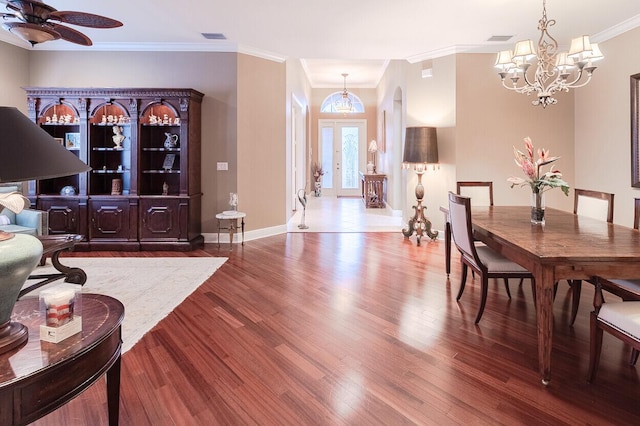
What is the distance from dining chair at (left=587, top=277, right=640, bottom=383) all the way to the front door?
10.4 metres

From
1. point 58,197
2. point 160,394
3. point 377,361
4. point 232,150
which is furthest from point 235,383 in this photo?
point 58,197

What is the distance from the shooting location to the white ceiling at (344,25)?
4.20m

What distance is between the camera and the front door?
12.3m

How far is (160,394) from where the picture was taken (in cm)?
204

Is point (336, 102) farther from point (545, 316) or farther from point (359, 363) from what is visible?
point (545, 316)

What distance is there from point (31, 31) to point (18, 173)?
6.51 ft

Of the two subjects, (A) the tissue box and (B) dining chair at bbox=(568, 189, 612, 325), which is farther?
(B) dining chair at bbox=(568, 189, 612, 325)

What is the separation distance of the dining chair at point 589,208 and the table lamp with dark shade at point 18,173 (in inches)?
131

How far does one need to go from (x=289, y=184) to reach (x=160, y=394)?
209 inches

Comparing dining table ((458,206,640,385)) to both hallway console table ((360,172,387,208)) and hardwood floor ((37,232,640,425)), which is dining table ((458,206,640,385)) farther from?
hallway console table ((360,172,387,208))

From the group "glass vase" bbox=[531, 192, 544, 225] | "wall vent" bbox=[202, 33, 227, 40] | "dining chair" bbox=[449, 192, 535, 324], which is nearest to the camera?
"dining chair" bbox=[449, 192, 535, 324]

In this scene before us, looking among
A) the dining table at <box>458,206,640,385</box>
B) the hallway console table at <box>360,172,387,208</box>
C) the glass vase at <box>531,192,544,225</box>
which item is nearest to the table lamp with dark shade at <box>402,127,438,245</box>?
the glass vase at <box>531,192,544,225</box>

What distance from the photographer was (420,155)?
5730 mm

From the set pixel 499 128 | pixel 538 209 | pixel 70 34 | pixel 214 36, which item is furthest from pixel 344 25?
pixel 538 209
